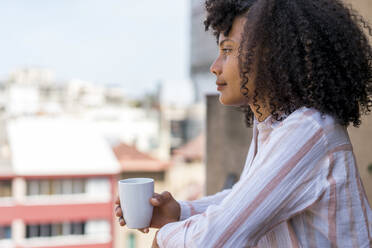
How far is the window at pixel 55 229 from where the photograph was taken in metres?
13.7

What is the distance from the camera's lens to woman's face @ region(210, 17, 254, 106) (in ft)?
2.09

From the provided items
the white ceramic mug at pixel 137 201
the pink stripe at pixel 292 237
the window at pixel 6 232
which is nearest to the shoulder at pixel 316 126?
the pink stripe at pixel 292 237

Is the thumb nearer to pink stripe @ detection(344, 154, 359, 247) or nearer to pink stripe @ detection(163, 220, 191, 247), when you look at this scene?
pink stripe @ detection(163, 220, 191, 247)

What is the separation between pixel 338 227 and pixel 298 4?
0.27m

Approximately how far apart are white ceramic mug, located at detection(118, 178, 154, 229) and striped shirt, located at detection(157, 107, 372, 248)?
11cm

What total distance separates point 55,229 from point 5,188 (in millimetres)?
1951

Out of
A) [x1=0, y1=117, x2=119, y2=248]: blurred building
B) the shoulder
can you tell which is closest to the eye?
the shoulder

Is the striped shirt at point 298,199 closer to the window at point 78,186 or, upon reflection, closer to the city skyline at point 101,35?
the window at point 78,186

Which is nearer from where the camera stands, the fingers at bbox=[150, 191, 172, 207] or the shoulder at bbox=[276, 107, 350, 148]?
the shoulder at bbox=[276, 107, 350, 148]

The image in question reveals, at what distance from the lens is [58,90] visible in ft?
60.9

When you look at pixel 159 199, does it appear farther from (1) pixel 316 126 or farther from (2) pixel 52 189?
(2) pixel 52 189

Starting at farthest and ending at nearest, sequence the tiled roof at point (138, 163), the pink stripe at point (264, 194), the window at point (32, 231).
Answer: the tiled roof at point (138, 163) → the window at point (32, 231) → the pink stripe at point (264, 194)

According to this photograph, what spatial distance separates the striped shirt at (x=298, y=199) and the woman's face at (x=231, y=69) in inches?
4.1

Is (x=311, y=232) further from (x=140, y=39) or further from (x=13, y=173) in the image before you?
(x=140, y=39)
